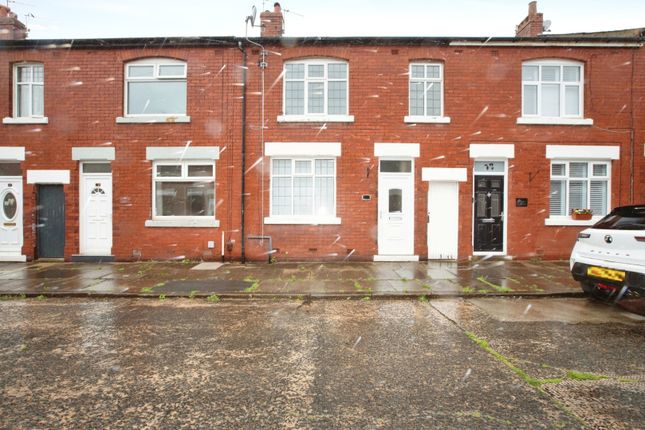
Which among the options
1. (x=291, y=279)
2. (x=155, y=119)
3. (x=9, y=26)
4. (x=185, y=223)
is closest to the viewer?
(x=291, y=279)

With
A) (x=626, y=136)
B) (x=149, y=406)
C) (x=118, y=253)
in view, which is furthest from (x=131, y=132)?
(x=626, y=136)

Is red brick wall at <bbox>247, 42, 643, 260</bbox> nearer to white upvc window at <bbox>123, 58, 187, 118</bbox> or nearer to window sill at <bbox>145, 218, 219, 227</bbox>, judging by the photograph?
window sill at <bbox>145, 218, 219, 227</bbox>

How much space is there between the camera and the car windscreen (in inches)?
254

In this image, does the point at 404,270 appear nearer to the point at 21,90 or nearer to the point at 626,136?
the point at 626,136

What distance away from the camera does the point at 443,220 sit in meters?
12.4

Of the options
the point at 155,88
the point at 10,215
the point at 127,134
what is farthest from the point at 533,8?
the point at 10,215

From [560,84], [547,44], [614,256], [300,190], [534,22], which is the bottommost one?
[614,256]

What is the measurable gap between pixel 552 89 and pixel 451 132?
340cm

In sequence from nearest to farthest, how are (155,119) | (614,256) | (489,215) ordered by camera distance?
(614,256) < (155,119) < (489,215)

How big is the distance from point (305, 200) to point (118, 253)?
5674 millimetres

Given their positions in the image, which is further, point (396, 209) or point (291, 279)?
point (396, 209)

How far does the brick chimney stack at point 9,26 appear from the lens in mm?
13250

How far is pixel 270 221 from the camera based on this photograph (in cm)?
1227

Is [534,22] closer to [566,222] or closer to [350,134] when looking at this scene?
[566,222]
